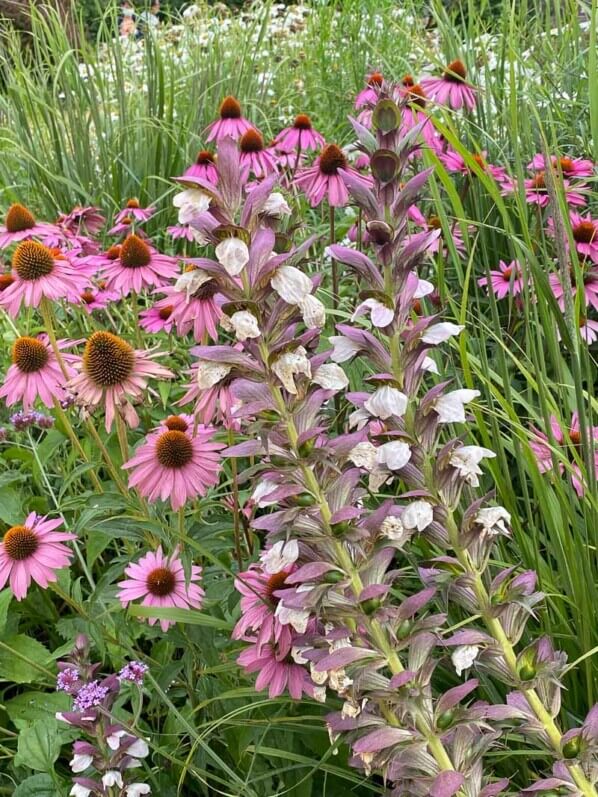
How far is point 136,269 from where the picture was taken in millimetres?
2344

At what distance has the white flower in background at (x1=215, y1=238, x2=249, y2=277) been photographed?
38.3 inches

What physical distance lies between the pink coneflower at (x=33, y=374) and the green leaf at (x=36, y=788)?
81 centimetres

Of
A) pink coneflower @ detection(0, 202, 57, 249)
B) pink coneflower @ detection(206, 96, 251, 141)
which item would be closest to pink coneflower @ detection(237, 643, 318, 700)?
pink coneflower @ detection(0, 202, 57, 249)

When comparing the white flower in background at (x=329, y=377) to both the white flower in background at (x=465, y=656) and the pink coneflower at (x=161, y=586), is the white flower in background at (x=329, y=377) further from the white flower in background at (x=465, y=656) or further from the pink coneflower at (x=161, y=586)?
the pink coneflower at (x=161, y=586)

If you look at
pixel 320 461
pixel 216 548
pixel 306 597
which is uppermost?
pixel 320 461

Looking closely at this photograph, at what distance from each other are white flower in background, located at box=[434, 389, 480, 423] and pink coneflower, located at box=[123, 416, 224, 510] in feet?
2.35

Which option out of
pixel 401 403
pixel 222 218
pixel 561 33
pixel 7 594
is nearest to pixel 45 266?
pixel 7 594

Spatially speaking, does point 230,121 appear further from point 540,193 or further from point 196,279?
point 196,279

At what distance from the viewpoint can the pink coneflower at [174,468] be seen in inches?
67.0

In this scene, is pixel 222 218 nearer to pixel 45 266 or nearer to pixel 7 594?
pixel 45 266

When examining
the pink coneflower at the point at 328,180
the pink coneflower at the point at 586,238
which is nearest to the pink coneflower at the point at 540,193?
the pink coneflower at the point at 586,238

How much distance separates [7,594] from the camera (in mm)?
2100

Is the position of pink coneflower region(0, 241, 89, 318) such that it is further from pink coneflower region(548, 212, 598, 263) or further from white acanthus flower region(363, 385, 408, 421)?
pink coneflower region(548, 212, 598, 263)

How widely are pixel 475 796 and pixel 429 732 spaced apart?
11 cm
